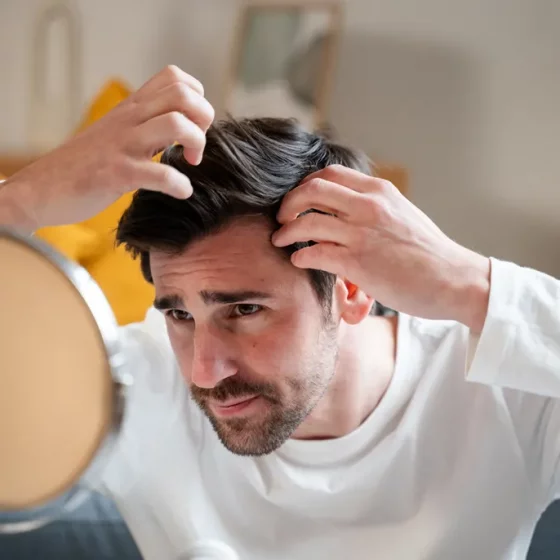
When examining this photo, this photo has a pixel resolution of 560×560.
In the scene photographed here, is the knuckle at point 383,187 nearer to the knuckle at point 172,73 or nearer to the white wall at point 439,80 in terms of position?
the knuckle at point 172,73

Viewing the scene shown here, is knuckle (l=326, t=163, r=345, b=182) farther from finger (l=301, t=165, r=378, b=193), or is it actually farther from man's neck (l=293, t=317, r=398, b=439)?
man's neck (l=293, t=317, r=398, b=439)

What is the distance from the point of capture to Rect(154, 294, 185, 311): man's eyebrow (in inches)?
37.3

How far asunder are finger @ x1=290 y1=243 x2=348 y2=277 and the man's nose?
14 cm

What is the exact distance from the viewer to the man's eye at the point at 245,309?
0.94 meters

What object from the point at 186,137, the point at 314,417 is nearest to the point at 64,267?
the point at 186,137

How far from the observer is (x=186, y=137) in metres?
0.72

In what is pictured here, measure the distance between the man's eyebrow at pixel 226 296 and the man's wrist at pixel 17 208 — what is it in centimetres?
22

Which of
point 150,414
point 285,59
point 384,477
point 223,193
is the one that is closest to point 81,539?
point 150,414

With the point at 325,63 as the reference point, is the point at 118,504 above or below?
below

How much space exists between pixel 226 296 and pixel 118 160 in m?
0.24

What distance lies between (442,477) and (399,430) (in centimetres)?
9

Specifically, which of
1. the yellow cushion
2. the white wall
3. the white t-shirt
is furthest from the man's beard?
the white wall

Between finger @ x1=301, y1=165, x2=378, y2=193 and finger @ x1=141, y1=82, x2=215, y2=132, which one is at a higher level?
finger @ x1=141, y1=82, x2=215, y2=132

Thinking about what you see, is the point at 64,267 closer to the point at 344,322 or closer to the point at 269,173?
the point at 269,173
